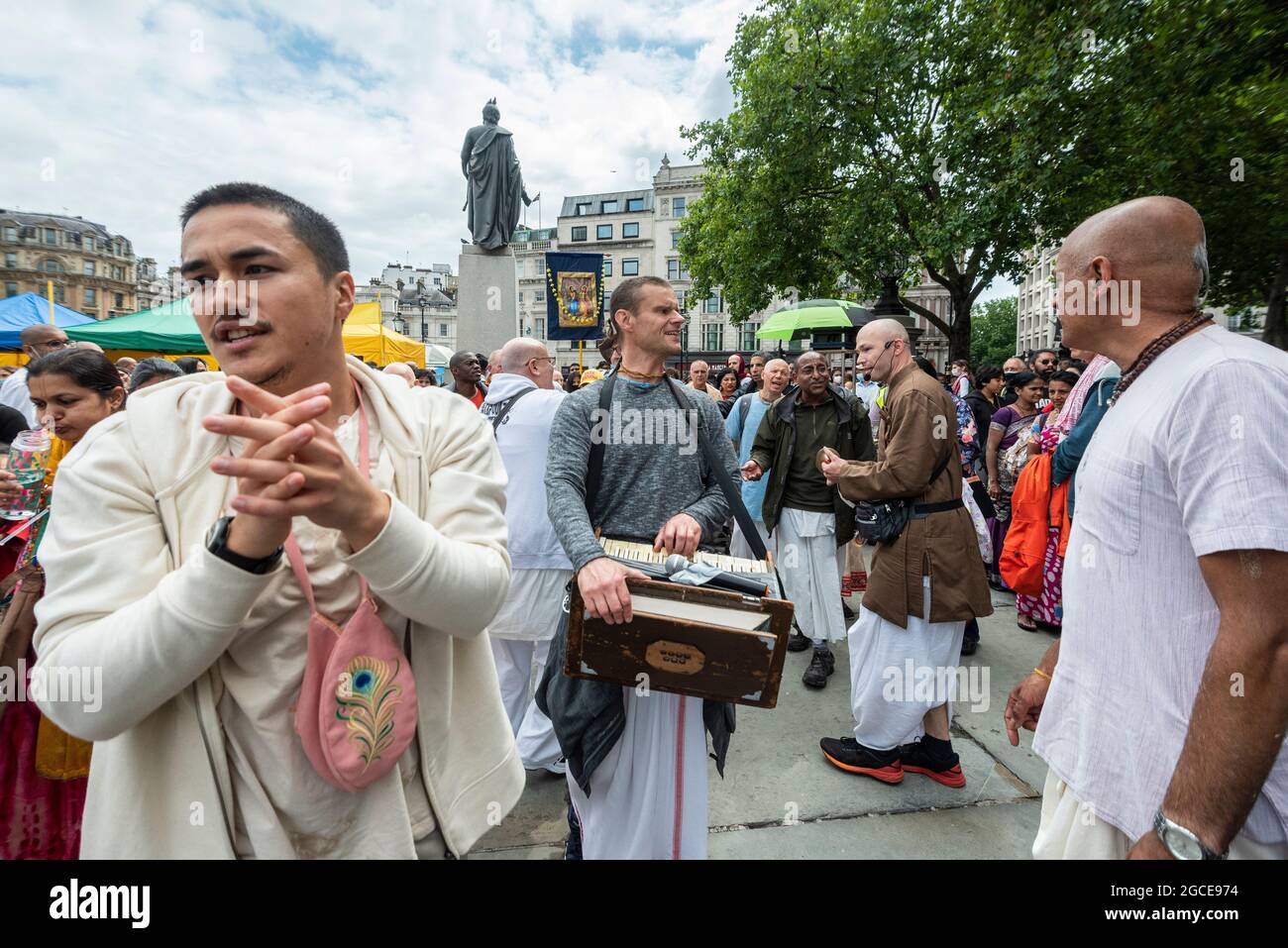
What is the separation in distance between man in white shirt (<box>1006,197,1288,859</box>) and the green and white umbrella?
8925mm

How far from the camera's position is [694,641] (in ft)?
5.67

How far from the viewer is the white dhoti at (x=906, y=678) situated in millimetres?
3166

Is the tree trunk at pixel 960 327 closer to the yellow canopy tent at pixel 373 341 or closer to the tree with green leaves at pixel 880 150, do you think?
the tree with green leaves at pixel 880 150

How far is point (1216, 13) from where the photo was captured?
6250mm

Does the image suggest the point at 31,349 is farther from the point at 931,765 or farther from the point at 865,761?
the point at 931,765

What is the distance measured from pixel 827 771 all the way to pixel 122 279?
79.2m

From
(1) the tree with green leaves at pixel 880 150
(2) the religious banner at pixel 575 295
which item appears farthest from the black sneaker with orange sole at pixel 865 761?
(1) the tree with green leaves at pixel 880 150

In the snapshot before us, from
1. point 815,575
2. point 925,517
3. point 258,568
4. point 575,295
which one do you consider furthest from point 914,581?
point 575,295

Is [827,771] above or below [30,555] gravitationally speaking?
below

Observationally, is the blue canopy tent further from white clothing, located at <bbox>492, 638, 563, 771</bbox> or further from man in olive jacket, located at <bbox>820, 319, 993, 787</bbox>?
man in olive jacket, located at <bbox>820, 319, 993, 787</bbox>

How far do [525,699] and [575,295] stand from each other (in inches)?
194
